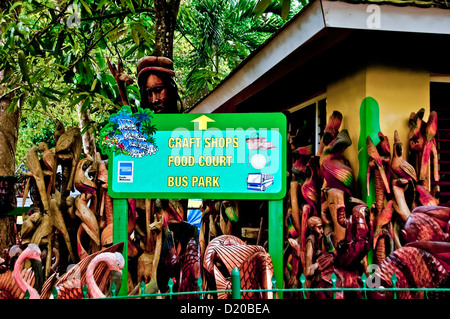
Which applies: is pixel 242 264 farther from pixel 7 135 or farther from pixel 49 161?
pixel 7 135

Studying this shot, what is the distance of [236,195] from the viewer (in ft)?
12.2

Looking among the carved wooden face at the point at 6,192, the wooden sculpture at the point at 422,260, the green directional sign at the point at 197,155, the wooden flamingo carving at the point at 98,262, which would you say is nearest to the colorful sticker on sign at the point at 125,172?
the green directional sign at the point at 197,155

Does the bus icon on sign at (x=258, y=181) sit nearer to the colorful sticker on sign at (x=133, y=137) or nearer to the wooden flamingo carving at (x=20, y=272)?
the colorful sticker on sign at (x=133, y=137)

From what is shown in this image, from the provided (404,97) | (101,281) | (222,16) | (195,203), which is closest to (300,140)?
(404,97)

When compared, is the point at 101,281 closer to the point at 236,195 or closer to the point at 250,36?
the point at 236,195

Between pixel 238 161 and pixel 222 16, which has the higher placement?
pixel 222 16

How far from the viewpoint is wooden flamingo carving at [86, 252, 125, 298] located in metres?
3.38

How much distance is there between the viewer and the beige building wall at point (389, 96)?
3.75 metres

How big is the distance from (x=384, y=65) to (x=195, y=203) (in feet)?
52.4

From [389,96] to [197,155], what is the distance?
69.7 inches

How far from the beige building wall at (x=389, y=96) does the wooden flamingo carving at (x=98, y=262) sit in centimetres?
219

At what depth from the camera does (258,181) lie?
3709 millimetres

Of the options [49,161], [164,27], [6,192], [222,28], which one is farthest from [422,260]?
[222,28]

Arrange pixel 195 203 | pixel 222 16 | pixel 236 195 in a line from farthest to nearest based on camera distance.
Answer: pixel 195 203
pixel 222 16
pixel 236 195
